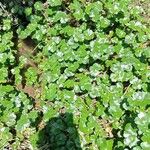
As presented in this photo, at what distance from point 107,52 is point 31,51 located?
92 centimetres

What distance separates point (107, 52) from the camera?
14.9 feet

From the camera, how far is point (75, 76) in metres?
4.56

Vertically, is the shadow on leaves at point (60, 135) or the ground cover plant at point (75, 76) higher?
the ground cover plant at point (75, 76)

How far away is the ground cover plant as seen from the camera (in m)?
4.11

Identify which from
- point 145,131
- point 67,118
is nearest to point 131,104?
point 145,131

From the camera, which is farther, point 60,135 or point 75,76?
point 75,76

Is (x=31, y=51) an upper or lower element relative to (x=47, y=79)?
upper

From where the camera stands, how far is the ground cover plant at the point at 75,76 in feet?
13.5

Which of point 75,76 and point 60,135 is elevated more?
point 75,76

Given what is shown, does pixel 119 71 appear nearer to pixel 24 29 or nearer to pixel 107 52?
pixel 107 52

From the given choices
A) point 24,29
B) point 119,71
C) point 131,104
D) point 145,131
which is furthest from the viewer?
point 24,29

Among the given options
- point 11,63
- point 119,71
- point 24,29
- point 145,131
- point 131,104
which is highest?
point 24,29

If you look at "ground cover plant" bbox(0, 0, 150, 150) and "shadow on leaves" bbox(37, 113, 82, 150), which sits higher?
"ground cover plant" bbox(0, 0, 150, 150)

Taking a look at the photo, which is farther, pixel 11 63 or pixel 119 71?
pixel 11 63
